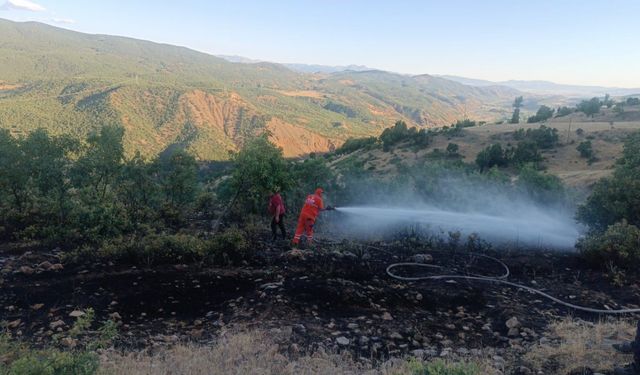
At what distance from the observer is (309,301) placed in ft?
22.9

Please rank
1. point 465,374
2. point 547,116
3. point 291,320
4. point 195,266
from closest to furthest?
point 465,374
point 291,320
point 195,266
point 547,116

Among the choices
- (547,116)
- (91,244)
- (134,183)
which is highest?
(547,116)

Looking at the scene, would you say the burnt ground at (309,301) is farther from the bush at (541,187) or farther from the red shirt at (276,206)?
the bush at (541,187)

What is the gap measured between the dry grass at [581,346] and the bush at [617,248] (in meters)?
2.91

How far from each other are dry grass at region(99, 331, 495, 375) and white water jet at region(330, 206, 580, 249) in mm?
→ 7411

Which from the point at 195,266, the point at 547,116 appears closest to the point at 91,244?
the point at 195,266

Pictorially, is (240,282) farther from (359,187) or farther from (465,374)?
(359,187)

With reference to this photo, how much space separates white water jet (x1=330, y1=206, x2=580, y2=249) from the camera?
12258 millimetres

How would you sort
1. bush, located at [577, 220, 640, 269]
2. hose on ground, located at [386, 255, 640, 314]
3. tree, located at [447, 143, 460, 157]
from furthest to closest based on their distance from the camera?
1. tree, located at [447, 143, 460, 157]
2. bush, located at [577, 220, 640, 269]
3. hose on ground, located at [386, 255, 640, 314]

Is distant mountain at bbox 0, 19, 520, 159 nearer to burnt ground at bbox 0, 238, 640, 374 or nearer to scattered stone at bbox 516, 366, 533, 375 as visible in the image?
burnt ground at bbox 0, 238, 640, 374

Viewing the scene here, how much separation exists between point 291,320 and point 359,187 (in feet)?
38.8

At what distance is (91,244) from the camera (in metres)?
9.54

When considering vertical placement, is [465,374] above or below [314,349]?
above

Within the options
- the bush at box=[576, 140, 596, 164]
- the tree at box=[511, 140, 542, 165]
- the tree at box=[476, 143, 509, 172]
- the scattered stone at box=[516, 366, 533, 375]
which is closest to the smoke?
the scattered stone at box=[516, 366, 533, 375]
